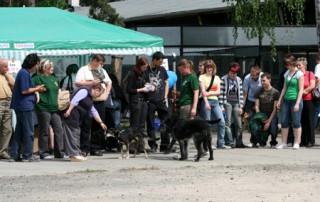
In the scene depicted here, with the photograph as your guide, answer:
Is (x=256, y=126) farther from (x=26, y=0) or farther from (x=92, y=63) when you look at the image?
(x=26, y=0)

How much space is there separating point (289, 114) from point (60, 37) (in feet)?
16.1

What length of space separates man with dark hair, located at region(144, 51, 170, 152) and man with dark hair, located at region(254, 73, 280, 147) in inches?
91.2

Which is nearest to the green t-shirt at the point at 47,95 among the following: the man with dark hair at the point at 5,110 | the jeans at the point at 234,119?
the man with dark hair at the point at 5,110

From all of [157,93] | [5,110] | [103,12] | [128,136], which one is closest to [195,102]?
[157,93]

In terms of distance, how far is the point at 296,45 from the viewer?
29.1m

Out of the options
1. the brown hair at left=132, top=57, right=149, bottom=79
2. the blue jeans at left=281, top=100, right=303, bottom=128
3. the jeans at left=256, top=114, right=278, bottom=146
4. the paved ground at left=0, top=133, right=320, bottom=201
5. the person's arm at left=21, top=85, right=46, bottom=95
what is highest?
the brown hair at left=132, top=57, right=149, bottom=79

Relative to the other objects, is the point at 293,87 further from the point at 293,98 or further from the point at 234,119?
the point at 234,119

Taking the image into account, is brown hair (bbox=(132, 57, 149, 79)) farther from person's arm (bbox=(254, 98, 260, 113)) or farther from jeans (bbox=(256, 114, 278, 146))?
jeans (bbox=(256, 114, 278, 146))

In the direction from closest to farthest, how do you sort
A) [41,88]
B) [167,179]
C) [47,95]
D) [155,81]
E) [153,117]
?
1. [167,179]
2. [41,88]
3. [47,95]
4. [155,81]
5. [153,117]

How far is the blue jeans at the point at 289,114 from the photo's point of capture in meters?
18.4

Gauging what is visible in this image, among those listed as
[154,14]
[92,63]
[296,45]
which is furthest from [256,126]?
[154,14]

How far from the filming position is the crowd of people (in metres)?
15.9

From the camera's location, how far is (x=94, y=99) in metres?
16.9

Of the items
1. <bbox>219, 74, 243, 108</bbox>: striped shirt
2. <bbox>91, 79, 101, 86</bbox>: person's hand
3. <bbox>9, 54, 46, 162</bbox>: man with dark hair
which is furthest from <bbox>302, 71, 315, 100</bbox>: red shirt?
<bbox>9, 54, 46, 162</bbox>: man with dark hair
